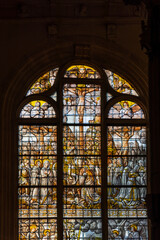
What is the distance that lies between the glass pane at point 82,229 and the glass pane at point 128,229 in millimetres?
236

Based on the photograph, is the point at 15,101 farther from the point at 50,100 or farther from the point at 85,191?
the point at 85,191

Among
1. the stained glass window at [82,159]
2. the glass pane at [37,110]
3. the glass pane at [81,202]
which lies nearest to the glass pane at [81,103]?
the stained glass window at [82,159]

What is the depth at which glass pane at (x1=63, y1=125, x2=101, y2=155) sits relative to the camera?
511 inches

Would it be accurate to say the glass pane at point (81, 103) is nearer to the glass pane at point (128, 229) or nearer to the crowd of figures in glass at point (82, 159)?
the crowd of figures in glass at point (82, 159)

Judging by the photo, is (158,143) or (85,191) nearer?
(158,143)

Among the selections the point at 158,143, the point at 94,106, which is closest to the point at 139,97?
the point at 94,106

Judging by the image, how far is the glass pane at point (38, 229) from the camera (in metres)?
12.6

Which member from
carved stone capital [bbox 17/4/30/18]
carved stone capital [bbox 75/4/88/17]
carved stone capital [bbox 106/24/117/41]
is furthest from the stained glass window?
carved stone capital [bbox 17/4/30/18]

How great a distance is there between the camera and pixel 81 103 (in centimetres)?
1323

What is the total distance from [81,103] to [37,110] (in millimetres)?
910

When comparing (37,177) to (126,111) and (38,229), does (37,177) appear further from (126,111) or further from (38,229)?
(126,111)

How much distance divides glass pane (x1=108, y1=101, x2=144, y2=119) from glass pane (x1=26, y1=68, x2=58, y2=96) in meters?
1.36

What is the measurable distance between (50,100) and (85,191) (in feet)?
6.44

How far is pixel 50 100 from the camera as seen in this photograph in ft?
43.0
